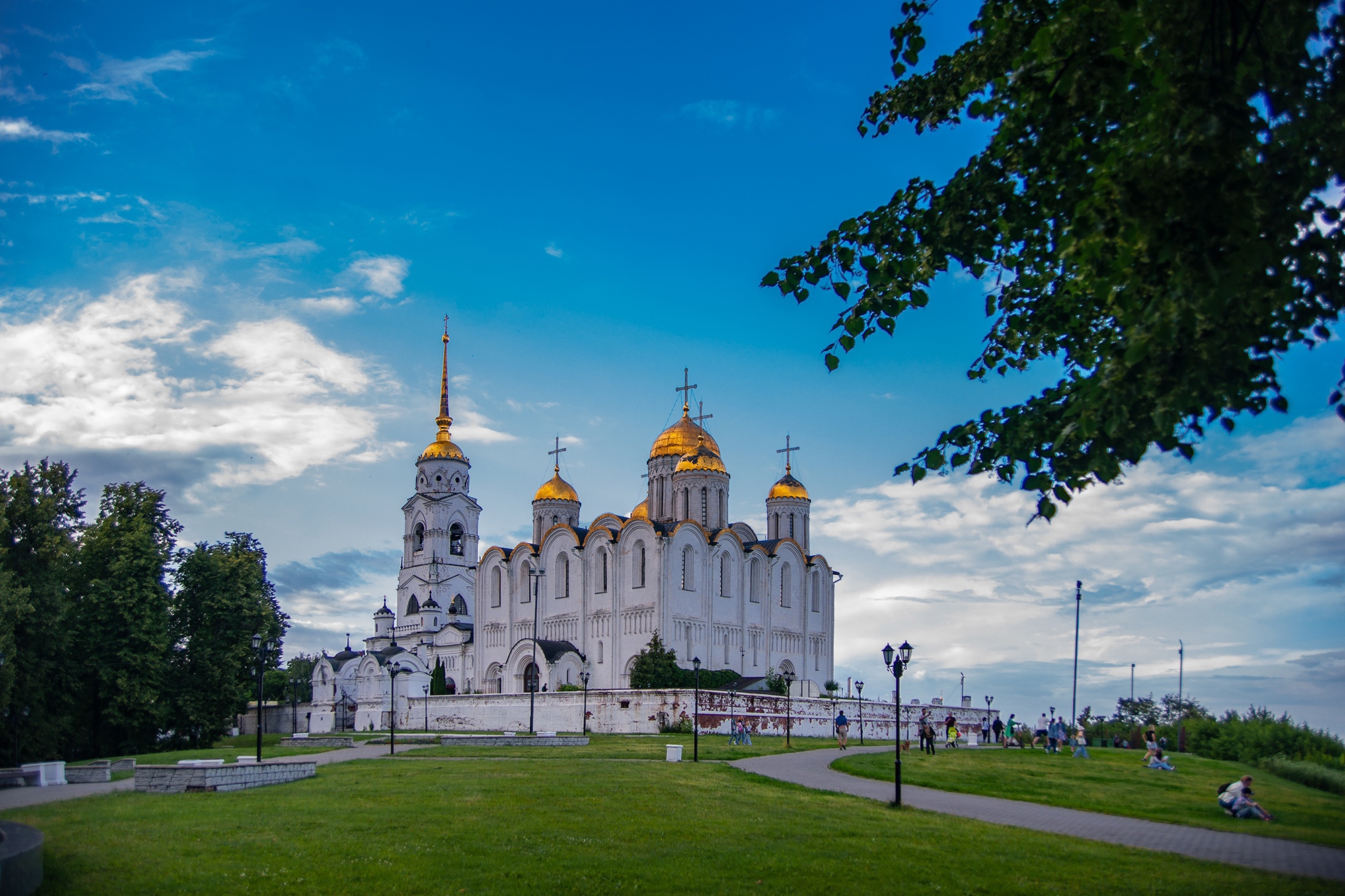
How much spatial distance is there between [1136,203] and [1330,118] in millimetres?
1605

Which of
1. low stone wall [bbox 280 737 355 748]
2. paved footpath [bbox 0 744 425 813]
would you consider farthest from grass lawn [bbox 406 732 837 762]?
paved footpath [bbox 0 744 425 813]

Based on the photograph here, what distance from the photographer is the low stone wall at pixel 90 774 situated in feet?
61.2

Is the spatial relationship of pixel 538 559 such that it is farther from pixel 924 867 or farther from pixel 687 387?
pixel 924 867

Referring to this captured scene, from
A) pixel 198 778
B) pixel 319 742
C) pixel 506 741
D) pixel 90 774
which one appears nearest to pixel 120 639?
pixel 319 742

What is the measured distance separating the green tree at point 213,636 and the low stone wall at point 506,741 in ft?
35.7

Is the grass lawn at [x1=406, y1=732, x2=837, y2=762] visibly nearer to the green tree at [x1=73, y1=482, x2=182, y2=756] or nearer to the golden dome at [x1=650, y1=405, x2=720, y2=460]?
the green tree at [x1=73, y1=482, x2=182, y2=756]

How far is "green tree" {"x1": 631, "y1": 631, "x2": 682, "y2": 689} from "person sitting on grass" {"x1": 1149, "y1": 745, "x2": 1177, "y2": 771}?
81.9ft

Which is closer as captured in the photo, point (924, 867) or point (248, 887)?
point (248, 887)

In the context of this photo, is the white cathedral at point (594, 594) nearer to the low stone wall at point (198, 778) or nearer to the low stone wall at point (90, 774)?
the low stone wall at point (90, 774)

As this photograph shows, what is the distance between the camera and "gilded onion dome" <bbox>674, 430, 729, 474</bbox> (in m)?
53.8

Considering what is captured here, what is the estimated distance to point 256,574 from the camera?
41438mm

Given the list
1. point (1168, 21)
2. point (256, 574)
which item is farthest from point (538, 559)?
point (1168, 21)

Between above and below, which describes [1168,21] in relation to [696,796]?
above

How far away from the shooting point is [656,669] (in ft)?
150
